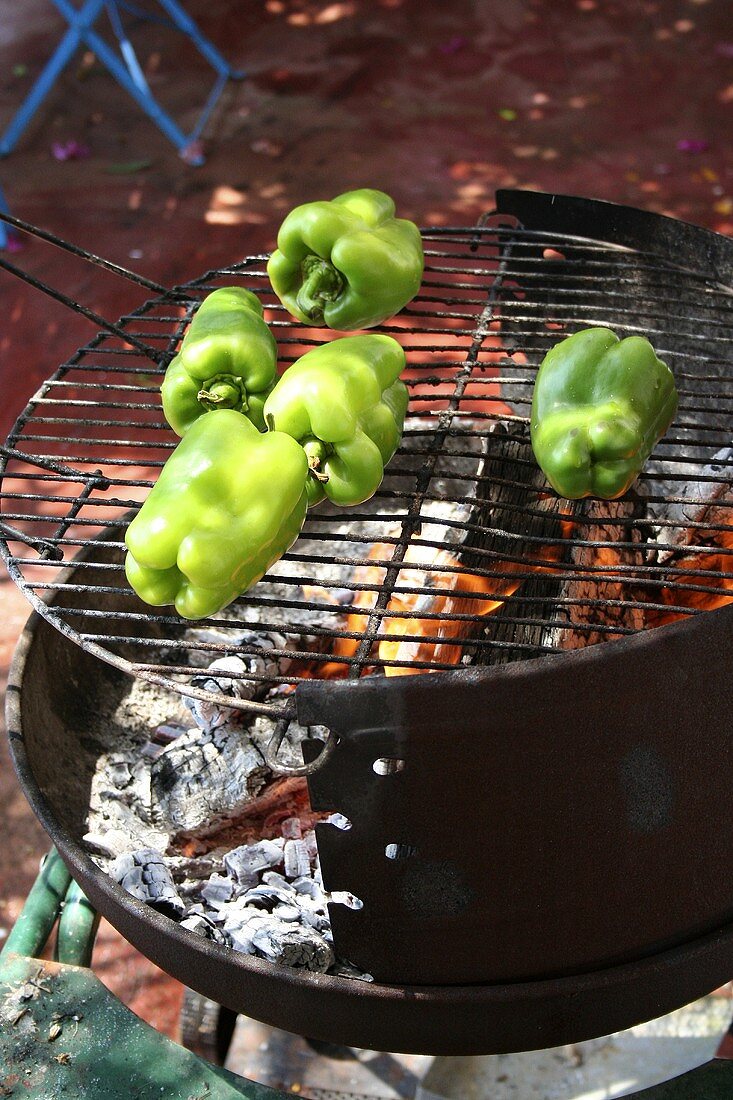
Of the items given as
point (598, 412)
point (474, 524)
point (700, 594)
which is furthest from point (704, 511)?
point (474, 524)

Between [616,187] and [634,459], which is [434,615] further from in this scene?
[616,187]

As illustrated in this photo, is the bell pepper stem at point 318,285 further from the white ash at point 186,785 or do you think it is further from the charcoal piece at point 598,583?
the white ash at point 186,785

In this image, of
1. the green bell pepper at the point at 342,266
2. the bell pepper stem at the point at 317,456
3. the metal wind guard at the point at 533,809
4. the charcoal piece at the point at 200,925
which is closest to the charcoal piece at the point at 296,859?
the charcoal piece at the point at 200,925

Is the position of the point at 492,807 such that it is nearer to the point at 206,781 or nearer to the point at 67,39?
the point at 206,781

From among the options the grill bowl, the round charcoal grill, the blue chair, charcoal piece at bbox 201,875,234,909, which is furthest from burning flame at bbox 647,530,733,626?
the blue chair

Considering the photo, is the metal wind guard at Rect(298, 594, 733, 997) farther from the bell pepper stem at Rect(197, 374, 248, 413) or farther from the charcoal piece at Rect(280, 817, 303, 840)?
the bell pepper stem at Rect(197, 374, 248, 413)
